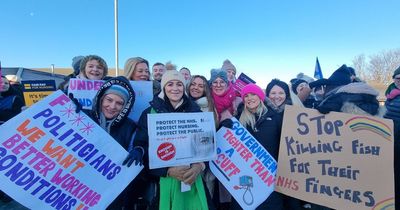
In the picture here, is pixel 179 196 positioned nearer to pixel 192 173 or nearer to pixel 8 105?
pixel 192 173

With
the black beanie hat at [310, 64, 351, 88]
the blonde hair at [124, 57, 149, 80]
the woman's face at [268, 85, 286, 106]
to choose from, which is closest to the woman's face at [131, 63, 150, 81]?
the blonde hair at [124, 57, 149, 80]

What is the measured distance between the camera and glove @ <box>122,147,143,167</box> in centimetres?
272

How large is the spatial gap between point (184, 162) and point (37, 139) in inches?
51.4

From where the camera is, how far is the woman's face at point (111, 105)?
9.84 ft

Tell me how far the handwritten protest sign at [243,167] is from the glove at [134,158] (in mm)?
856

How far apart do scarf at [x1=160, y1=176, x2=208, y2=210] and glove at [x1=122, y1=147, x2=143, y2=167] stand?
12.7 inches

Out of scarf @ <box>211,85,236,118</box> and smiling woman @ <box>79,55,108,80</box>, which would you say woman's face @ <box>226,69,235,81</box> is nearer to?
scarf @ <box>211,85,236,118</box>

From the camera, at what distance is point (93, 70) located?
4.00m

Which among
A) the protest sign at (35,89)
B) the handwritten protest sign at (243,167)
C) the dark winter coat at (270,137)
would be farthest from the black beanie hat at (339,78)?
the protest sign at (35,89)

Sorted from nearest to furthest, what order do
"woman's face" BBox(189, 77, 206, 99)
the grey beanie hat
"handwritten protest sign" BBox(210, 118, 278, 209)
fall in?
"handwritten protest sign" BBox(210, 118, 278, 209), "woman's face" BBox(189, 77, 206, 99), the grey beanie hat

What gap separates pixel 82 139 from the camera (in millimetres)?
2668

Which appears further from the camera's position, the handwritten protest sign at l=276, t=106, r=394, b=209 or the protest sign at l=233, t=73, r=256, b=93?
the protest sign at l=233, t=73, r=256, b=93

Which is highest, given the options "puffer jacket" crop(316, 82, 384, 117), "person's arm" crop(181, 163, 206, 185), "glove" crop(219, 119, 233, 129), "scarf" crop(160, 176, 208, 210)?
"puffer jacket" crop(316, 82, 384, 117)

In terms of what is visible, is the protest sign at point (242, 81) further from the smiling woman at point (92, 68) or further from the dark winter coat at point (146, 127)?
the smiling woman at point (92, 68)
